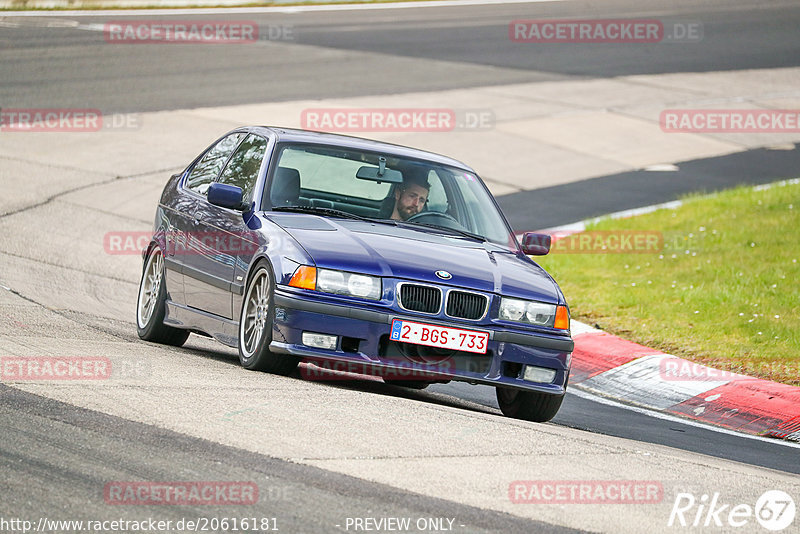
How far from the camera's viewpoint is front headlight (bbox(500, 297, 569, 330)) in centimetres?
774

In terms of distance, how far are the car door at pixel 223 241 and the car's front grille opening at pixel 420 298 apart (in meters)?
1.10

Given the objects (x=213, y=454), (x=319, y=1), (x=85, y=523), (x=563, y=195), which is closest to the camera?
(x=85, y=523)

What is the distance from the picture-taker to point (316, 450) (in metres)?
5.95

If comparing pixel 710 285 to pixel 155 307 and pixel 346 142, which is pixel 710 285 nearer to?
pixel 346 142

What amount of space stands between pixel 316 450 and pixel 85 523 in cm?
141

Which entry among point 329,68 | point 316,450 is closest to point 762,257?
point 316,450

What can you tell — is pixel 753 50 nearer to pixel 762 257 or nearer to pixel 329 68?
pixel 329 68

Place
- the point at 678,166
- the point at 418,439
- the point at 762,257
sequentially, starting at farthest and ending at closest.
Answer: the point at 678,166 → the point at 762,257 → the point at 418,439

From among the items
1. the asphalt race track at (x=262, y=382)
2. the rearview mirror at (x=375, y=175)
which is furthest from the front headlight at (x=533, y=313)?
the rearview mirror at (x=375, y=175)

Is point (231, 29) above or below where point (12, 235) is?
above

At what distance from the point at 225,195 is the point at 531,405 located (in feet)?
7.67

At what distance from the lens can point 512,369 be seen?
25.6 ft

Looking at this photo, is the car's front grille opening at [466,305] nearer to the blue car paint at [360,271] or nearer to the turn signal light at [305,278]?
the blue car paint at [360,271]

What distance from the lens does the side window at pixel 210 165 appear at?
959 cm
